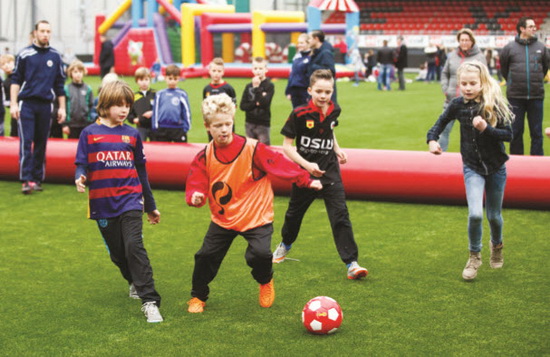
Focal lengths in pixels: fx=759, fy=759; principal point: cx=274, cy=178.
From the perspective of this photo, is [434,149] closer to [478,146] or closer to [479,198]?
[478,146]

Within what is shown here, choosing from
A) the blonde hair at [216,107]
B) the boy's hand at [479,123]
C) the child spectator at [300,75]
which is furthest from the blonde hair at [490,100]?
the child spectator at [300,75]

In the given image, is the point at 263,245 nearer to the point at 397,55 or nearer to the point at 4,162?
the point at 4,162

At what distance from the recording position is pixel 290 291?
17.2ft

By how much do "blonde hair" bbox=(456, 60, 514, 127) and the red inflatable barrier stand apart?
95.7 inches

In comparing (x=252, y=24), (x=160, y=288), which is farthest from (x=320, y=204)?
(x=252, y=24)

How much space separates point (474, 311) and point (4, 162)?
665cm

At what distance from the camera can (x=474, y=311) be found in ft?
15.5

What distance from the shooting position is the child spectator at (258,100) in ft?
32.9

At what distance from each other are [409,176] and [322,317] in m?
3.88

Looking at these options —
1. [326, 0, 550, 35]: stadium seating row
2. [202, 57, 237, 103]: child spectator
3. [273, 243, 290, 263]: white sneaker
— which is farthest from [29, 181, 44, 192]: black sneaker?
[326, 0, 550, 35]: stadium seating row

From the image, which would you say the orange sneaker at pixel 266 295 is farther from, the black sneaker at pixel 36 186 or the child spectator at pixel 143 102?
the child spectator at pixel 143 102

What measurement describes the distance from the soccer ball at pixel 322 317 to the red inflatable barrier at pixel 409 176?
12.3ft

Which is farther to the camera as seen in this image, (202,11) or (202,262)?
(202,11)

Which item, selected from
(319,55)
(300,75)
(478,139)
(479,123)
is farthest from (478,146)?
(300,75)
